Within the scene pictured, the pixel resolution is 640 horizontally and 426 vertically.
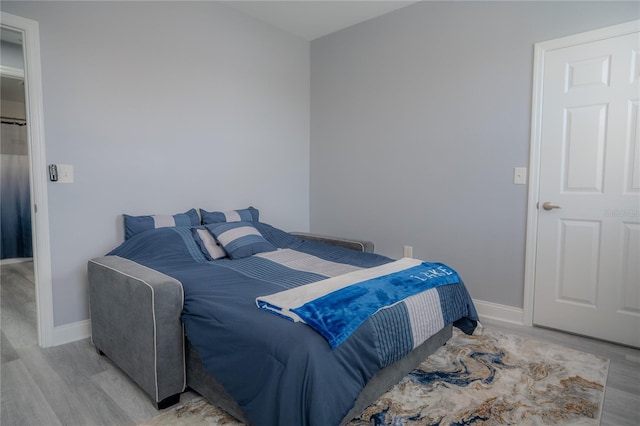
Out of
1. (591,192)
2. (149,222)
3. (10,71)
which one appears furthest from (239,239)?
(10,71)

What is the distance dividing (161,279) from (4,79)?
4.37 metres

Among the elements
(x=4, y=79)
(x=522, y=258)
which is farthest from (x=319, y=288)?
(x=4, y=79)

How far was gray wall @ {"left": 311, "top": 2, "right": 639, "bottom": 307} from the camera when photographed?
269 centimetres

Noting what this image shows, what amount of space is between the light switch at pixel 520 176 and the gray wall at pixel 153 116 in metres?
2.15

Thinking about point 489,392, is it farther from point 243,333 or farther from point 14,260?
point 14,260

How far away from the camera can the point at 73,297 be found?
2.46 metres

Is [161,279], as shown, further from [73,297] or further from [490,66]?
[490,66]

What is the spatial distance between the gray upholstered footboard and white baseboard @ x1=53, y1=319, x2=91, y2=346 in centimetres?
72

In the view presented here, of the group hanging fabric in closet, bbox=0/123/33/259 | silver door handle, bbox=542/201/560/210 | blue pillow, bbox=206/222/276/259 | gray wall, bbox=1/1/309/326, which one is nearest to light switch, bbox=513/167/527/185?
silver door handle, bbox=542/201/560/210

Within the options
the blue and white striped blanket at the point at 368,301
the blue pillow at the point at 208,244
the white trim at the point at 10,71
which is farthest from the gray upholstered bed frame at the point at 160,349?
the white trim at the point at 10,71

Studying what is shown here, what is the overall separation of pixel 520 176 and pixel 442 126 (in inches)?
29.4

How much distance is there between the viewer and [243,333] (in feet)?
4.70

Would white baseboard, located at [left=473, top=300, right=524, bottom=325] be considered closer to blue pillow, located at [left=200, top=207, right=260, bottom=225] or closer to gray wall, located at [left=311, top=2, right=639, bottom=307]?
gray wall, located at [left=311, top=2, right=639, bottom=307]

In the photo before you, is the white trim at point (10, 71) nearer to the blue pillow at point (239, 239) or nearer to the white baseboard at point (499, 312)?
the blue pillow at point (239, 239)
